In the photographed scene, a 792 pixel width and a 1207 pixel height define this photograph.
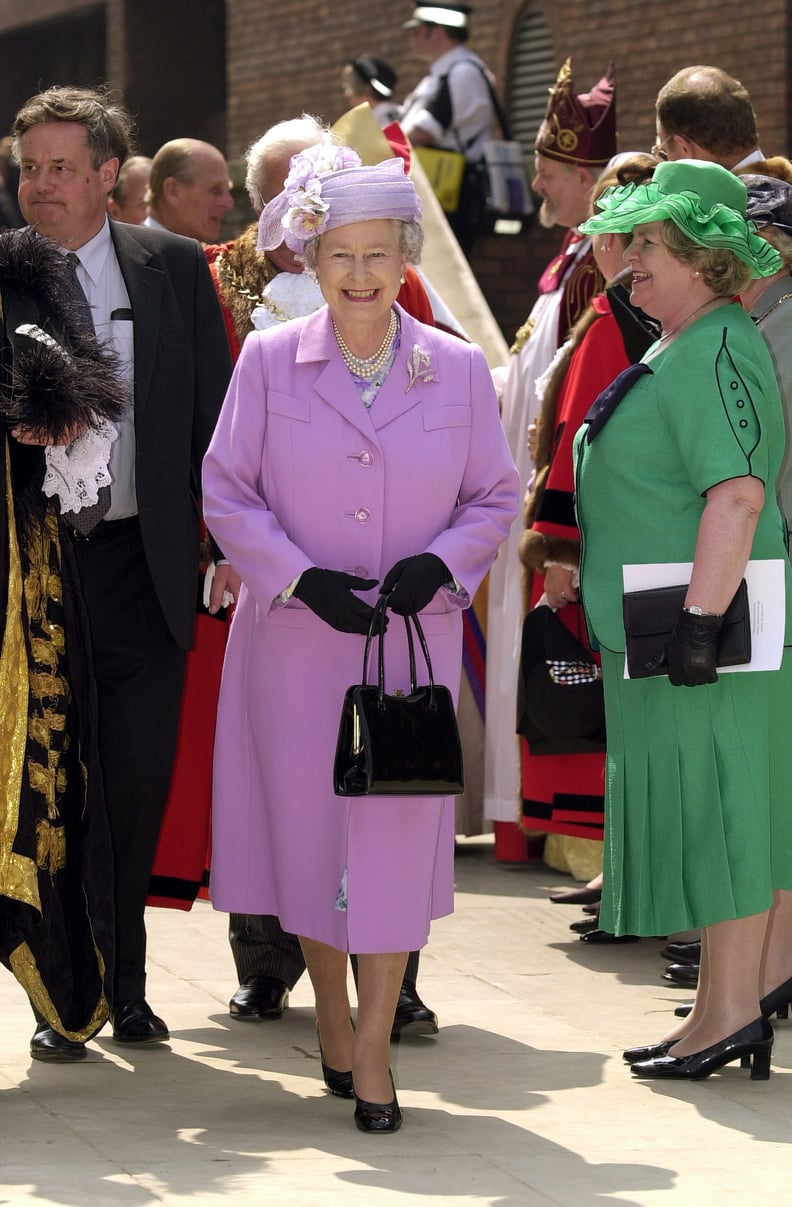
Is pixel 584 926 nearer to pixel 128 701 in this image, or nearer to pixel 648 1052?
pixel 648 1052

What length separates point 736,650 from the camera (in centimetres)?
440

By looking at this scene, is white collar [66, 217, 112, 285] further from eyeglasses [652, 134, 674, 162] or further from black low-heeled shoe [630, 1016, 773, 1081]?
black low-heeled shoe [630, 1016, 773, 1081]

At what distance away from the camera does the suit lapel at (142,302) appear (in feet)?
→ 16.0

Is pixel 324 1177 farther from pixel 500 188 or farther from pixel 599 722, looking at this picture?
pixel 500 188

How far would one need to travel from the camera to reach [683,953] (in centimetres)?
573

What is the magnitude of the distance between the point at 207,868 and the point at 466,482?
1386mm

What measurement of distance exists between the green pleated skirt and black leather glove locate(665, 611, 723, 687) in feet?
0.56

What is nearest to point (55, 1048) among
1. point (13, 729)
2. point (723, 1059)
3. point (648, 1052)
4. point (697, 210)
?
point (13, 729)

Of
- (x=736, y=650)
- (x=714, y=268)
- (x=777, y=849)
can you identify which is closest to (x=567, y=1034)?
(x=777, y=849)

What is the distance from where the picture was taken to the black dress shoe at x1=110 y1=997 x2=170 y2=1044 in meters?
4.84

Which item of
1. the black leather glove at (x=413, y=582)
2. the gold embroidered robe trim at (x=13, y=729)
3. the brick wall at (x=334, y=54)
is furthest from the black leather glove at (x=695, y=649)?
the brick wall at (x=334, y=54)

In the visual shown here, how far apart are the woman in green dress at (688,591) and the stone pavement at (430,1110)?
29 centimetres

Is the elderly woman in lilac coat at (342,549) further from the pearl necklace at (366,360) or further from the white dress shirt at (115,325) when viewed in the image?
the white dress shirt at (115,325)

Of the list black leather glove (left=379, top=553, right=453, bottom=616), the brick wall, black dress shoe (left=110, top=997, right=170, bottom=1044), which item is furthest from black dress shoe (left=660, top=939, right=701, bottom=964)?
the brick wall
